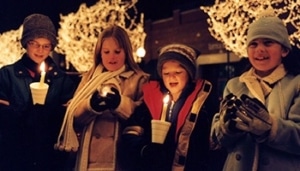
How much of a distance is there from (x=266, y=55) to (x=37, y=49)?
183 centimetres

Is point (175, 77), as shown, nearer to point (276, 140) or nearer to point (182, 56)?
point (182, 56)

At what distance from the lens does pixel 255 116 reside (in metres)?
2.72

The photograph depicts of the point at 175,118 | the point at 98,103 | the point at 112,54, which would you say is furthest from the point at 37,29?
the point at 175,118

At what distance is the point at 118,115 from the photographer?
351 cm

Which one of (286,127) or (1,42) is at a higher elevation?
(1,42)

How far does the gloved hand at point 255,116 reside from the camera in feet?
8.91

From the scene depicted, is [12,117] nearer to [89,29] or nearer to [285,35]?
[285,35]

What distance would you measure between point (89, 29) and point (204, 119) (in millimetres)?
7094

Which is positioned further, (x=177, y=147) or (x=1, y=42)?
(x=1, y=42)

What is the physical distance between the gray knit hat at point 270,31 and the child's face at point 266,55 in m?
0.04

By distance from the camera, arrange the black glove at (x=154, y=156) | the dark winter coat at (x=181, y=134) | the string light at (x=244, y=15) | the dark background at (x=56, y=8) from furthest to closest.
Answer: the dark background at (x=56, y=8)
the string light at (x=244, y=15)
the dark winter coat at (x=181, y=134)
the black glove at (x=154, y=156)

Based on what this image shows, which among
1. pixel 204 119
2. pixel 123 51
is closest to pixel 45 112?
pixel 123 51

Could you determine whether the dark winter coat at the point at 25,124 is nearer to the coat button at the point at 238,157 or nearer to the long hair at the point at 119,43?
the long hair at the point at 119,43

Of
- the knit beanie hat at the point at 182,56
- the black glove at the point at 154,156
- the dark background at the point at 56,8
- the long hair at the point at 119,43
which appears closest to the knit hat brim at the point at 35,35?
the long hair at the point at 119,43
